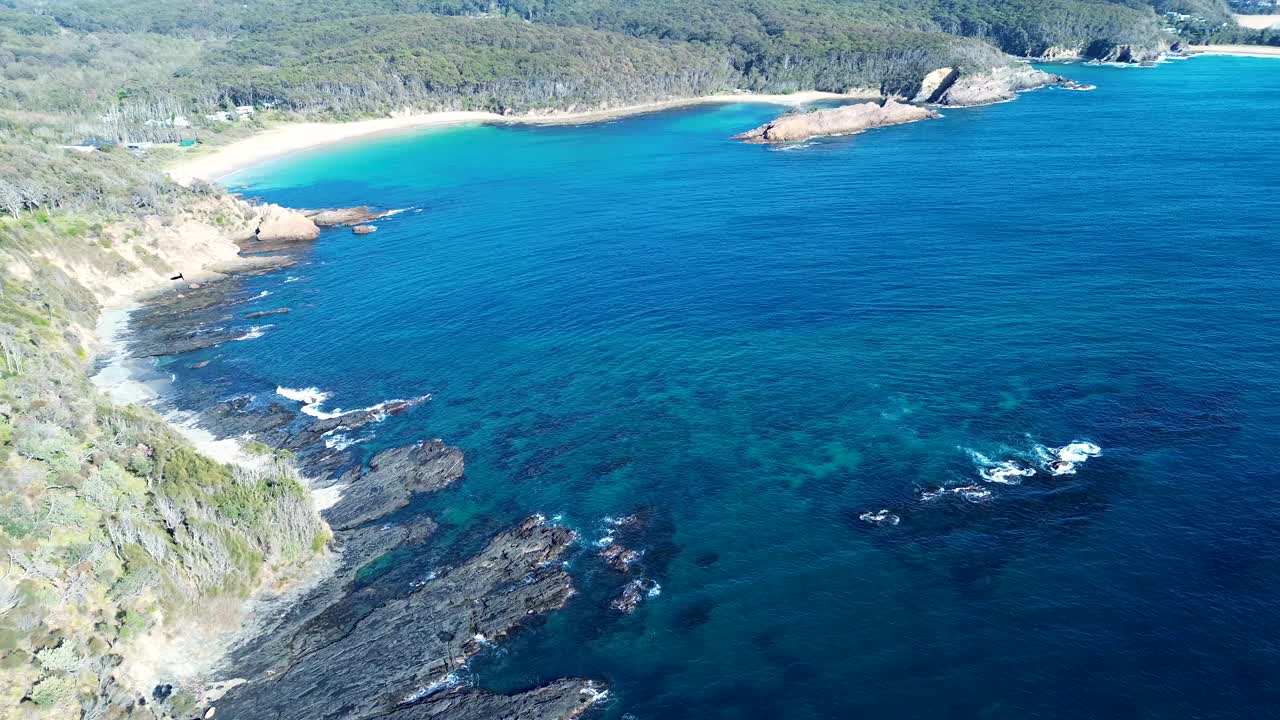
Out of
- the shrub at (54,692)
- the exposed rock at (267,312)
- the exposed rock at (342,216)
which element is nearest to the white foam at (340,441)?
the shrub at (54,692)

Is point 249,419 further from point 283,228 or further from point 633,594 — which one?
point 283,228

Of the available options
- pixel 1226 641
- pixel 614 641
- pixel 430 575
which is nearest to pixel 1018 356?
pixel 1226 641

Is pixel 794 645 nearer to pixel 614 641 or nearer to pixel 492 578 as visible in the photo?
pixel 614 641

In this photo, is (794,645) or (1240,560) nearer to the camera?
(794,645)

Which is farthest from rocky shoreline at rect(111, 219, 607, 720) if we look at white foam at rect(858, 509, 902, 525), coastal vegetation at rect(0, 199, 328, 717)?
white foam at rect(858, 509, 902, 525)

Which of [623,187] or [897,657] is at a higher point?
[623,187]

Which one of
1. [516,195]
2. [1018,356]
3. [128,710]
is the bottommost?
[128,710]

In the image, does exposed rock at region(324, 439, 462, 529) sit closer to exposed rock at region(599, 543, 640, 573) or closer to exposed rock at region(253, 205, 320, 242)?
exposed rock at region(599, 543, 640, 573)
